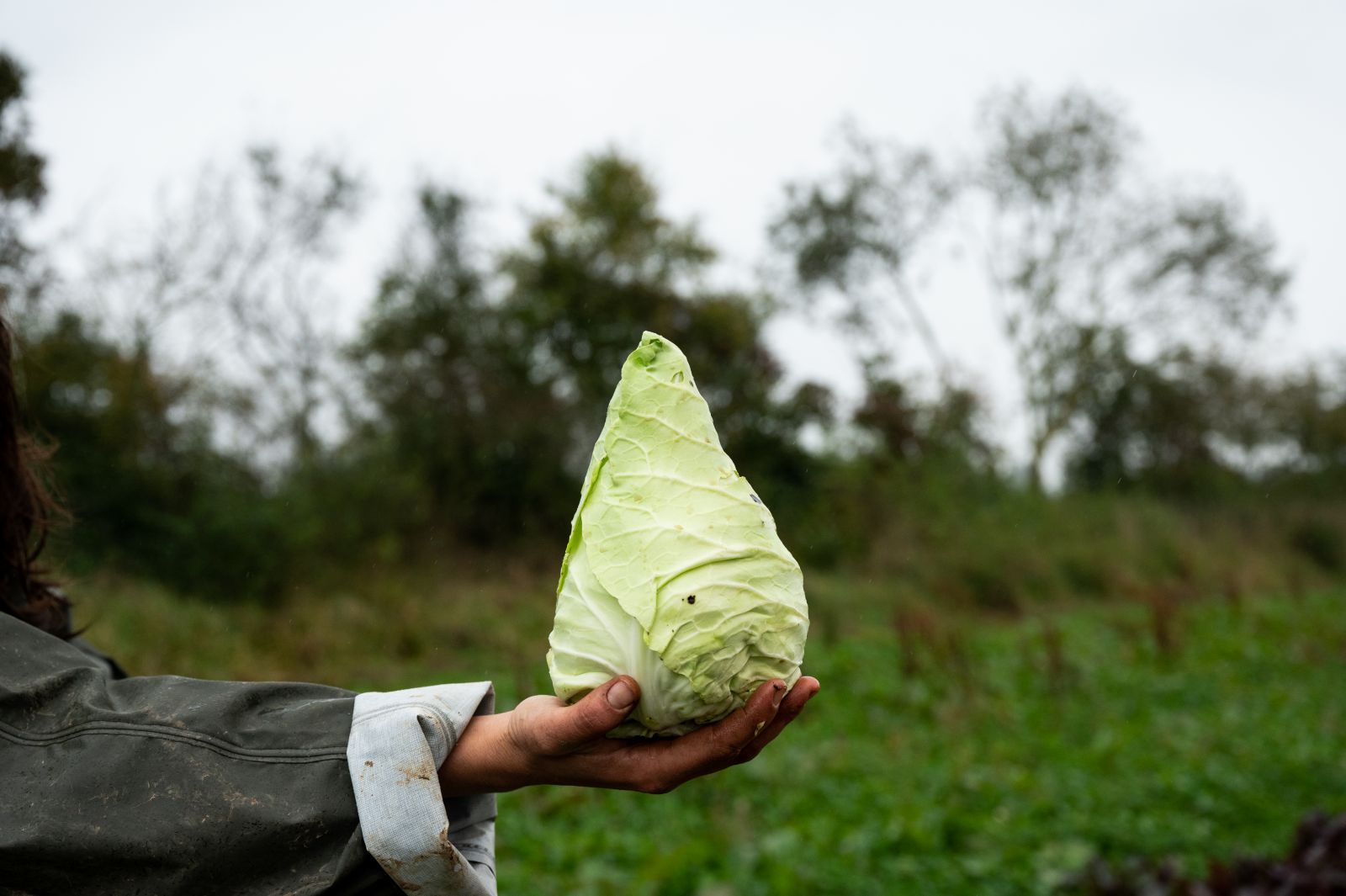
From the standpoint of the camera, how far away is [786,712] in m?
1.63

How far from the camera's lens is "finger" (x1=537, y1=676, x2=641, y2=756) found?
1468 millimetres

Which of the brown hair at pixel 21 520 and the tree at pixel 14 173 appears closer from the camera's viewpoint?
the brown hair at pixel 21 520

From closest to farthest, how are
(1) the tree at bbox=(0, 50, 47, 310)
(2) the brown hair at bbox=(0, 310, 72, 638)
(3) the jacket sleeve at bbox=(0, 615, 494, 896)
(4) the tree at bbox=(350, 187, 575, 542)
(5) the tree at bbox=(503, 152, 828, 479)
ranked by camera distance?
(3) the jacket sleeve at bbox=(0, 615, 494, 896), (2) the brown hair at bbox=(0, 310, 72, 638), (1) the tree at bbox=(0, 50, 47, 310), (5) the tree at bbox=(503, 152, 828, 479), (4) the tree at bbox=(350, 187, 575, 542)

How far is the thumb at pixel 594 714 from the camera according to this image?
4.81ft

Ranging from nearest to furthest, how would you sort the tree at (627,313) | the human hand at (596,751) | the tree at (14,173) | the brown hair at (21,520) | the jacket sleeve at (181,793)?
the jacket sleeve at (181,793), the human hand at (596,751), the brown hair at (21,520), the tree at (14,173), the tree at (627,313)

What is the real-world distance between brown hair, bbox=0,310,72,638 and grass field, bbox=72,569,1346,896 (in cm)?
80

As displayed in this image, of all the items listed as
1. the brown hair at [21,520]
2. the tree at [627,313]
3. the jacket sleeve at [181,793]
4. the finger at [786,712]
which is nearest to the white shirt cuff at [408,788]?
the jacket sleeve at [181,793]

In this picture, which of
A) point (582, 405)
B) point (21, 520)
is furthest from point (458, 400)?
point (21, 520)

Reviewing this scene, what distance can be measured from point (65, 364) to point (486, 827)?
12365mm

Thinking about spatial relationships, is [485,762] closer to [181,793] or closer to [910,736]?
[181,793]

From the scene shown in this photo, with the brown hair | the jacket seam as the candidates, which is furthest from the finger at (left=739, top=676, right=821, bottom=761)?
the brown hair

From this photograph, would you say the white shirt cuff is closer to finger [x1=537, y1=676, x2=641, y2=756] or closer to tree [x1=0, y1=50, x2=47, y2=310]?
finger [x1=537, y1=676, x2=641, y2=756]

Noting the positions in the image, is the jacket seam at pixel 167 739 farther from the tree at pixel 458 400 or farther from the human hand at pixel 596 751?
the tree at pixel 458 400

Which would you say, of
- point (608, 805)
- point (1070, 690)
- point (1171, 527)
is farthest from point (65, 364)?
point (1171, 527)
